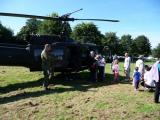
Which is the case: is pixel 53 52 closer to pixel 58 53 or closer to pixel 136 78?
pixel 58 53

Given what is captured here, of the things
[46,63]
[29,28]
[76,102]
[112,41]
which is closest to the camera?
[76,102]

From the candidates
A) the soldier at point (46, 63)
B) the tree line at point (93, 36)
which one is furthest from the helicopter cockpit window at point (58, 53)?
the tree line at point (93, 36)

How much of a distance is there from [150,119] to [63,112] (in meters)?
2.95

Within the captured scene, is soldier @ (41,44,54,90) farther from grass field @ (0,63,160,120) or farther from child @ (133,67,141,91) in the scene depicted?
child @ (133,67,141,91)

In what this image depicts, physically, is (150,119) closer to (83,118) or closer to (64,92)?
(83,118)

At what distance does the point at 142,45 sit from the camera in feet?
332

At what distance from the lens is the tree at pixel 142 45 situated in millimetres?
100369

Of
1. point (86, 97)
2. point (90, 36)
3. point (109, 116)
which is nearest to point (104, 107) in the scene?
point (109, 116)

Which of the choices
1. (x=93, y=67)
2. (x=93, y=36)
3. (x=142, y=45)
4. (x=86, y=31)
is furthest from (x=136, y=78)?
(x=142, y=45)

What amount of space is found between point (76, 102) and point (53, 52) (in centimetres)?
571

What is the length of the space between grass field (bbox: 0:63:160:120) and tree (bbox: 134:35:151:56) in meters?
84.5

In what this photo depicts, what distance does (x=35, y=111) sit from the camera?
11.4 m

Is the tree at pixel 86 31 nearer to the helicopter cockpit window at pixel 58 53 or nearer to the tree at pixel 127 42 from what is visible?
the tree at pixel 127 42

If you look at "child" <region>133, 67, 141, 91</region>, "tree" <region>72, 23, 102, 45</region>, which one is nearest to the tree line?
"tree" <region>72, 23, 102, 45</region>
